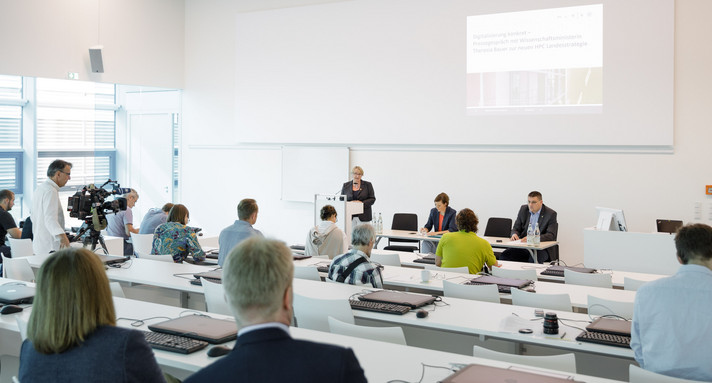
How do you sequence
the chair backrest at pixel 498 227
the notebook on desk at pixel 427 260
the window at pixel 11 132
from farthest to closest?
1. the window at pixel 11 132
2. the chair backrest at pixel 498 227
3. the notebook on desk at pixel 427 260

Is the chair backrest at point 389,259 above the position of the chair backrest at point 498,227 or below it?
below

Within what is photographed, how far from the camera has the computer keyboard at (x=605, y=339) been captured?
3.34 m

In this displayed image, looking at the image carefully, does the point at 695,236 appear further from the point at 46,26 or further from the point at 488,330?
the point at 46,26

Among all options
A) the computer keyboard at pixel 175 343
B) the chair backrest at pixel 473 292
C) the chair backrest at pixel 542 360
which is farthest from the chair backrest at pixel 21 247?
the chair backrest at pixel 542 360

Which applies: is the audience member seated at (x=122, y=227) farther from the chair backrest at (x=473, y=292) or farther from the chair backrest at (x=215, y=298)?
the chair backrest at (x=473, y=292)

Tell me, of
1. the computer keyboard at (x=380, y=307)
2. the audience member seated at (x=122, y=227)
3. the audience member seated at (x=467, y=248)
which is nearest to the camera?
the computer keyboard at (x=380, y=307)

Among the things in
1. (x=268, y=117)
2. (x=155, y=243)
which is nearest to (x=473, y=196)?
(x=268, y=117)

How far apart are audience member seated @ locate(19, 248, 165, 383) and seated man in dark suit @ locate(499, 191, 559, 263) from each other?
21.4 feet

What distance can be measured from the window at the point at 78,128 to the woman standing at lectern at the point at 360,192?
15.8 feet

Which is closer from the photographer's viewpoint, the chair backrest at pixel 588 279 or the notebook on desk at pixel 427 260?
the chair backrest at pixel 588 279

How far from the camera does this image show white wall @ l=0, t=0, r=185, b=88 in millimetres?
9789

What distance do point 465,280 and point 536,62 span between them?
479 cm

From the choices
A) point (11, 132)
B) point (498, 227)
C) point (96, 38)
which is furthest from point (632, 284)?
point (11, 132)

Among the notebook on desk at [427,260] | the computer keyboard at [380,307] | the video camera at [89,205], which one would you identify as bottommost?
the computer keyboard at [380,307]
